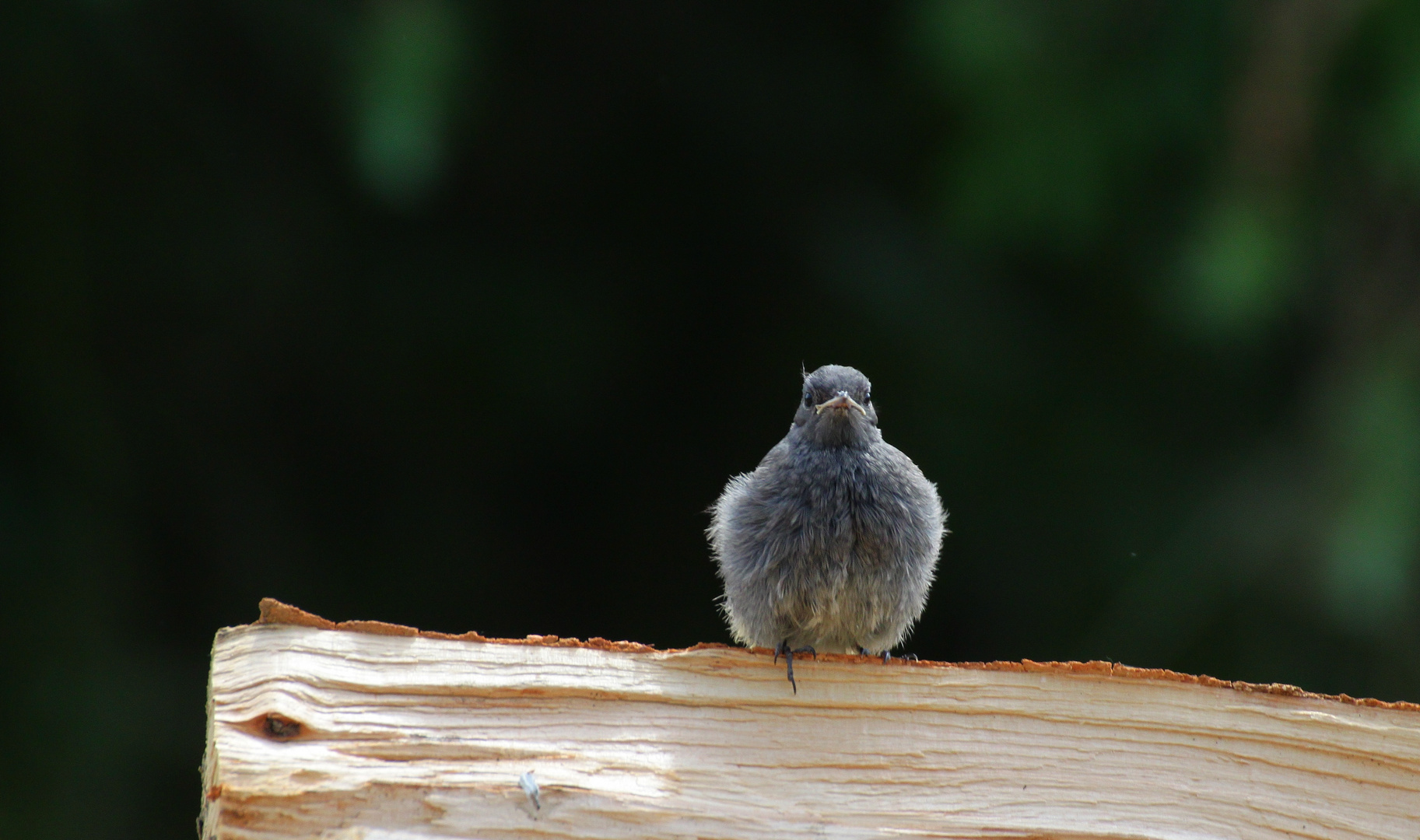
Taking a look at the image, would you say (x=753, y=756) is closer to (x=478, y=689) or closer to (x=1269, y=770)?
(x=478, y=689)

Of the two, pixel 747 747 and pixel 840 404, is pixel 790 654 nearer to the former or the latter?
pixel 747 747

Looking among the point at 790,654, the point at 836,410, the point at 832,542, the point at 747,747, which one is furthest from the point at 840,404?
the point at 747,747

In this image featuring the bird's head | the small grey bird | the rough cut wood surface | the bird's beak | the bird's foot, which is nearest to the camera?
the rough cut wood surface

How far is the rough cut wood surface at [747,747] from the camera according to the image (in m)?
2.41

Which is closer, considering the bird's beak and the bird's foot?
Result: the bird's foot

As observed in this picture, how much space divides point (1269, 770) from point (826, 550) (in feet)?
4.34

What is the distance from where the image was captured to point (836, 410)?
12.7 ft

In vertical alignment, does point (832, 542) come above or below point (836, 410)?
below

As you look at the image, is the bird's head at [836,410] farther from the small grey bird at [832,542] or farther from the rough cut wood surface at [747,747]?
the rough cut wood surface at [747,747]

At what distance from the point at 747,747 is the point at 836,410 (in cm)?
145

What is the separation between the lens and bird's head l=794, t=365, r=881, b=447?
153 inches

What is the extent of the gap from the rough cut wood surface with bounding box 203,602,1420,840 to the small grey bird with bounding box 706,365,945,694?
75cm

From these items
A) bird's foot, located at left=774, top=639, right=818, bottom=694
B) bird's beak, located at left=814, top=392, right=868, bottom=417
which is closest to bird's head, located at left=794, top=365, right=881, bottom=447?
bird's beak, located at left=814, top=392, right=868, bottom=417

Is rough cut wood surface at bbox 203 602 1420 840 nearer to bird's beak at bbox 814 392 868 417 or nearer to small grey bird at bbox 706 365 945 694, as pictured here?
small grey bird at bbox 706 365 945 694
